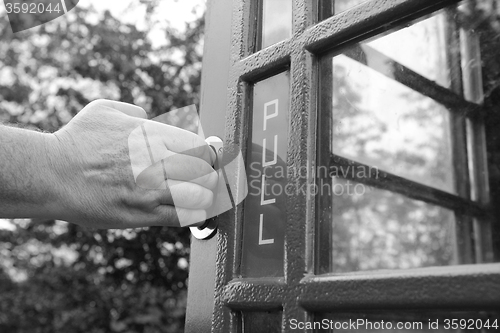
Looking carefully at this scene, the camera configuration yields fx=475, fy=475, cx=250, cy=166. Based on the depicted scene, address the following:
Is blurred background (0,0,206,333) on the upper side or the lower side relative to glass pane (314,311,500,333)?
upper

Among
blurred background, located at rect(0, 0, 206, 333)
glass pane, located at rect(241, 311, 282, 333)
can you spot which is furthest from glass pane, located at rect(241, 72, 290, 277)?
blurred background, located at rect(0, 0, 206, 333)

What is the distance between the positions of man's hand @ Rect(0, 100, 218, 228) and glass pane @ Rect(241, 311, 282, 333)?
0.25 meters

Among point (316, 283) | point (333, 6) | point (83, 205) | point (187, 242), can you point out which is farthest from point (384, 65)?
point (187, 242)

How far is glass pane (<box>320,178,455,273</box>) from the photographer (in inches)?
67.8

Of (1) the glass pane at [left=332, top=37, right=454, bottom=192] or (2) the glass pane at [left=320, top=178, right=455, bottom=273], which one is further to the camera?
(2) the glass pane at [left=320, top=178, right=455, bottom=273]

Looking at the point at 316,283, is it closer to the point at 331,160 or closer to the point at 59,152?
the point at 331,160

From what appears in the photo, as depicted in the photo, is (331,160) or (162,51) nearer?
(331,160)

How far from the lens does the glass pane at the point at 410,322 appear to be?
Answer: 750 mm

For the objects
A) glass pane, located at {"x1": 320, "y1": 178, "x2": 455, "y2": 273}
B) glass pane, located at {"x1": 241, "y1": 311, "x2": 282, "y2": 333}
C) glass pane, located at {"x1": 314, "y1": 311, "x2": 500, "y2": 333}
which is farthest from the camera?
glass pane, located at {"x1": 320, "y1": 178, "x2": 455, "y2": 273}

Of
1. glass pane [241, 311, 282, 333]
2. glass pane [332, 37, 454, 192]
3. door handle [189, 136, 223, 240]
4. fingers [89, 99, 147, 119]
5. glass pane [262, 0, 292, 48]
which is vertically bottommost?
glass pane [241, 311, 282, 333]

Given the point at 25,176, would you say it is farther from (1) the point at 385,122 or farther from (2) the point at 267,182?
(1) the point at 385,122

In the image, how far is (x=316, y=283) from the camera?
0.91 metres

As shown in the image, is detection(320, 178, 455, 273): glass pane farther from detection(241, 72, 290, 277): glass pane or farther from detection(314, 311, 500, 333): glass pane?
detection(314, 311, 500, 333): glass pane

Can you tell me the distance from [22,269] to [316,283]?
5326mm
